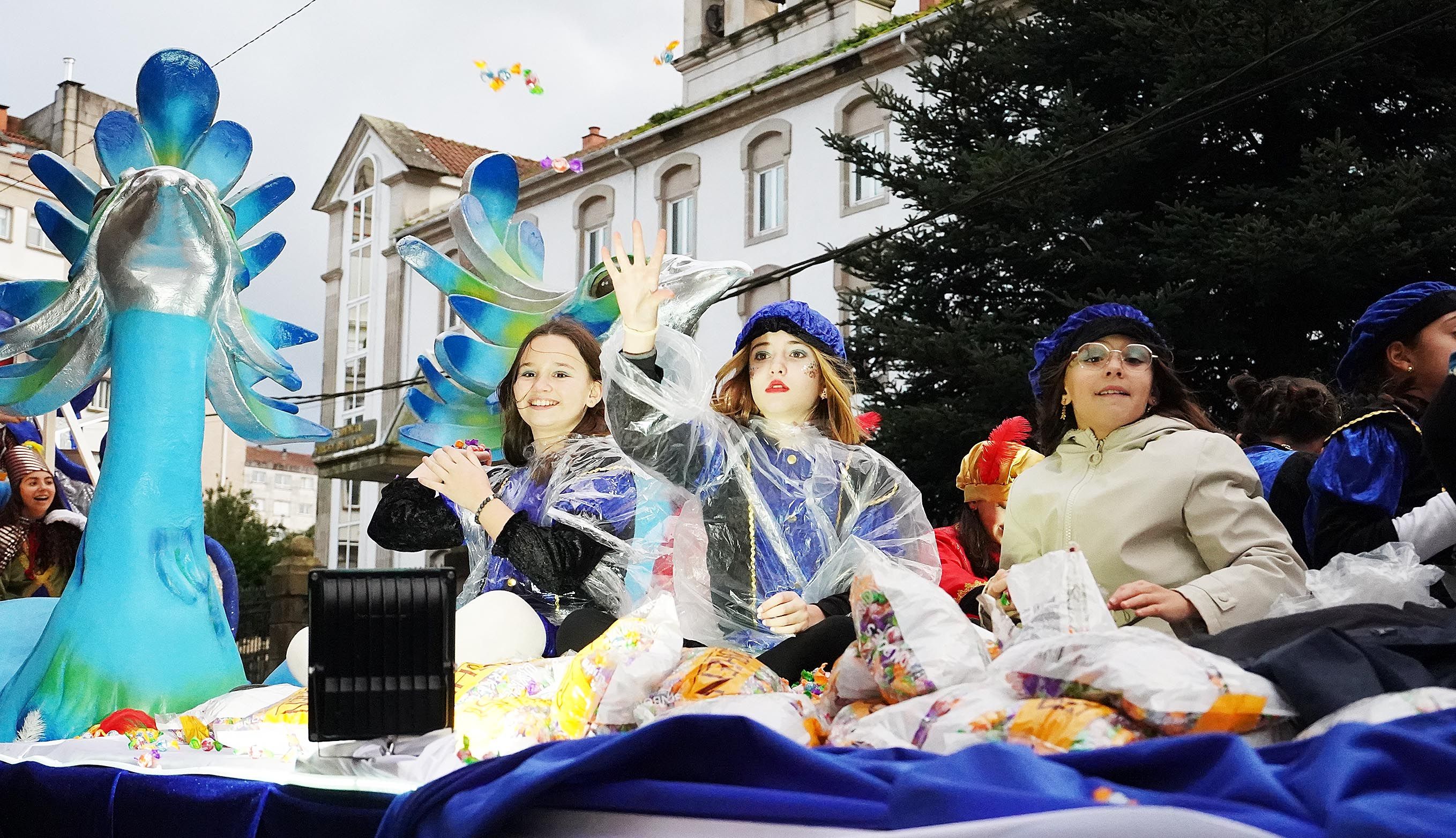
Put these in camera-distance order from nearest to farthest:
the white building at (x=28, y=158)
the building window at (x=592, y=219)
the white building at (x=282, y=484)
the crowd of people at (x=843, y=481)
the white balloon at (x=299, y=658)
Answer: the crowd of people at (x=843, y=481), the white balloon at (x=299, y=658), the building window at (x=592, y=219), the white building at (x=28, y=158), the white building at (x=282, y=484)

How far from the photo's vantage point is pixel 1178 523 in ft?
9.04

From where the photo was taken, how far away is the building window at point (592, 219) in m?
19.2

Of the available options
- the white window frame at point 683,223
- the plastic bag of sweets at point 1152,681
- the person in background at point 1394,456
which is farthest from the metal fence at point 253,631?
the plastic bag of sweets at point 1152,681

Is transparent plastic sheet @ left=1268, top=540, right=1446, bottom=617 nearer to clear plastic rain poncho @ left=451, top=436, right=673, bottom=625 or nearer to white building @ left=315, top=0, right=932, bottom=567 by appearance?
clear plastic rain poncho @ left=451, top=436, right=673, bottom=625

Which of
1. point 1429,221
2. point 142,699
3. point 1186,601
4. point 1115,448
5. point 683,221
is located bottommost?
point 142,699

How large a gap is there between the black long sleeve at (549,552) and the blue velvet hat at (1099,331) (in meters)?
1.27

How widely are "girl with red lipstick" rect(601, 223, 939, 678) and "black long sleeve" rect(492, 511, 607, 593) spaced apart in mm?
267

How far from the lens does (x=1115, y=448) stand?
2912 millimetres

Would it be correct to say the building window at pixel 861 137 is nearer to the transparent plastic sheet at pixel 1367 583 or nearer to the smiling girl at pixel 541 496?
the smiling girl at pixel 541 496

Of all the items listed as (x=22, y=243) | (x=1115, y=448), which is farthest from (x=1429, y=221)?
(x=22, y=243)

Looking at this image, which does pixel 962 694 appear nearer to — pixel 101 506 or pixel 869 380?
pixel 101 506

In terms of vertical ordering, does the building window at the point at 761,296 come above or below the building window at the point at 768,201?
below

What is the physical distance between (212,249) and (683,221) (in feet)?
47.4

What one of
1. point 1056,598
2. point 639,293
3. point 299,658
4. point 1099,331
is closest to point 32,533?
point 299,658
